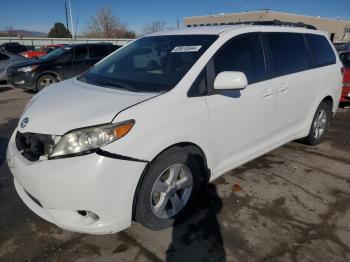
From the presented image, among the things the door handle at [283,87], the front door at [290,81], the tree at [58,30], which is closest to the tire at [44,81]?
the front door at [290,81]

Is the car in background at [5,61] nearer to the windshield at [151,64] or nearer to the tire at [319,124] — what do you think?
the windshield at [151,64]

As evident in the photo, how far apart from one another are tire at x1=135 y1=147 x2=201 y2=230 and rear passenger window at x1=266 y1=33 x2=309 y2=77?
1.63 m

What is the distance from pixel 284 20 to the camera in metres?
54.0

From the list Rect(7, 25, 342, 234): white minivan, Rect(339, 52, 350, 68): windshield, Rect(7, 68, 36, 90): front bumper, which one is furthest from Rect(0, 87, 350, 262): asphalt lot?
Rect(7, 68, 36, 90): front bumper

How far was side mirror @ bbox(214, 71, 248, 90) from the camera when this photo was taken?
2.89 m

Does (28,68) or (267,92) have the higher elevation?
(267,92)

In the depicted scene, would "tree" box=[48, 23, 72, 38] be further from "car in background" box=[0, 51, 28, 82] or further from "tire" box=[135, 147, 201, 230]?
"tire" box=[135, 147, 201, 230]

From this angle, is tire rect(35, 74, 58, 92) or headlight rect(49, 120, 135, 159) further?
tire rect(35, 74, 58, 92)

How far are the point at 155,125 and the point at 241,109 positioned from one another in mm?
1149

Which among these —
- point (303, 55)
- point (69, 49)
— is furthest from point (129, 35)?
point (303, 55)

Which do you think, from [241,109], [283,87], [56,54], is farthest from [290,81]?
[56,54]

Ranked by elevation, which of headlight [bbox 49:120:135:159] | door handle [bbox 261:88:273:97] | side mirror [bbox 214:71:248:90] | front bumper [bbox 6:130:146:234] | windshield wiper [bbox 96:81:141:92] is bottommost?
front bumper [bbox 6:130:146:234]

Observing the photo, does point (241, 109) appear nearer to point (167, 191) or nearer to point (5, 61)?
point (167, 191)

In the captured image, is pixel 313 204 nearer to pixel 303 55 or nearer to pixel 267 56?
pixel 267 56
